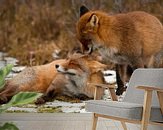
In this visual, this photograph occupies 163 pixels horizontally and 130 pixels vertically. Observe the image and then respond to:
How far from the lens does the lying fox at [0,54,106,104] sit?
471 cm

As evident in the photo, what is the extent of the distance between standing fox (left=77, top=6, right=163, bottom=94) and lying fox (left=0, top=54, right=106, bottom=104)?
0.30 metres

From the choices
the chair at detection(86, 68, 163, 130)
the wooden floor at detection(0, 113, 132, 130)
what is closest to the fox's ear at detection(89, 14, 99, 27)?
the wooden floor at detection(0, 113, 132, 130)

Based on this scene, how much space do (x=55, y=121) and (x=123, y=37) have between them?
1.16 m

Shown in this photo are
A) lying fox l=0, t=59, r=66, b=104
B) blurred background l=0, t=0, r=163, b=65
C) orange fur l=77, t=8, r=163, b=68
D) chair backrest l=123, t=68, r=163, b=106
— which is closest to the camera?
chair backrest l=123, t=68, r=163, b=106

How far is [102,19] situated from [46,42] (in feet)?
2.36

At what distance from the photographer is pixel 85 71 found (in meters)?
4.78

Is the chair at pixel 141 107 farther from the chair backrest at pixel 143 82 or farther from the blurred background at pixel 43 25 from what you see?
the blurred background at pixel 43 25

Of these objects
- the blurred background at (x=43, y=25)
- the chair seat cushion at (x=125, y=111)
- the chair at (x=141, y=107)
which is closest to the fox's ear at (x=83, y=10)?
the blurred background at (x=43, y=25)

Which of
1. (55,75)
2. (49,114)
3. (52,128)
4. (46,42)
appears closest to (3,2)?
(46,42)

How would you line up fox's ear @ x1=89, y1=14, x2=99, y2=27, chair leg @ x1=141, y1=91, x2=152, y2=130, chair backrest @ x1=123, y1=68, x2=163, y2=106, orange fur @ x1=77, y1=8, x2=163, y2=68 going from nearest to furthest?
chair leg @ x1=141, y1=91, x2=152, y2=130, chair backrest @ x1=123, y1=68, x2=163, y2=106, orange fur @ x1=77, y1=8, x2=163, y2=68, fox's ear @ x1=89, y1=14, x2=99, y2=27

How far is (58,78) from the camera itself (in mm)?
4742

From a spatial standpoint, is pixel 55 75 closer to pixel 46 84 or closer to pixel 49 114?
pixel 46 84

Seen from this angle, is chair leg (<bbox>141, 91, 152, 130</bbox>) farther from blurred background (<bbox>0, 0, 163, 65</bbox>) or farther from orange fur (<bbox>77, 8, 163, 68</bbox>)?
blurred background (<bbox>0, 0, 163, 65</bbox>)

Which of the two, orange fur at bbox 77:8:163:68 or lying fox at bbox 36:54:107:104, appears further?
lying fox at bbox 36:54:107:104
